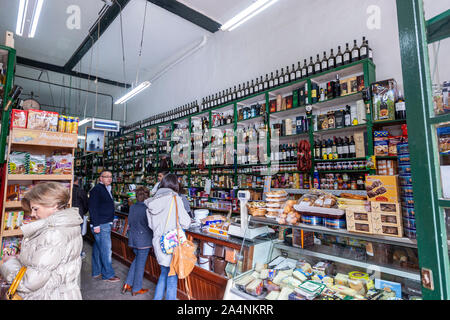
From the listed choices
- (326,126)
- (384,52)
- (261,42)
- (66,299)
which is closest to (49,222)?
(66,299)

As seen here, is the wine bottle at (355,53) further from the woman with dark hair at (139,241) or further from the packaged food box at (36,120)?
the packaged food box at (36,120)

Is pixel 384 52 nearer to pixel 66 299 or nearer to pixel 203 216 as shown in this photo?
pixel 203 216

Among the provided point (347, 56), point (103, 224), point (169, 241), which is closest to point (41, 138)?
point (103, 224)

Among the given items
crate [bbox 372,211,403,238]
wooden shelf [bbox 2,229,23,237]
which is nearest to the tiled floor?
wooden shelf [bbox 2,229,23,237]

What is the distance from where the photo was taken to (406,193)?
64.8 inches

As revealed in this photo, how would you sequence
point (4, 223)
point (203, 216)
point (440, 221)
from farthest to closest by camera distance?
point (203, 216), point (4, 223), point (440, 221)

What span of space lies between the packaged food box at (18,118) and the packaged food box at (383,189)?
3.61 meters

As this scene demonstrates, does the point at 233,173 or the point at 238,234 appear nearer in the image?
the point at 238,234

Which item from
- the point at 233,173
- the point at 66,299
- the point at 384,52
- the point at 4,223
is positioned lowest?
the point at 66,299

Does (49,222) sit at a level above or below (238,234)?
above

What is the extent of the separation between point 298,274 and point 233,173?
3608mm

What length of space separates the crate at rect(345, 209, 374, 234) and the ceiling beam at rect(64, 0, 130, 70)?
6.47 metres

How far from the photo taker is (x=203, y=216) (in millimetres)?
3689

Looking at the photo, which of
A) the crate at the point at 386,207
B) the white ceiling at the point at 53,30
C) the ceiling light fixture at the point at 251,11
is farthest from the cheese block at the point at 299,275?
the white ceiling at the point at 53,30
